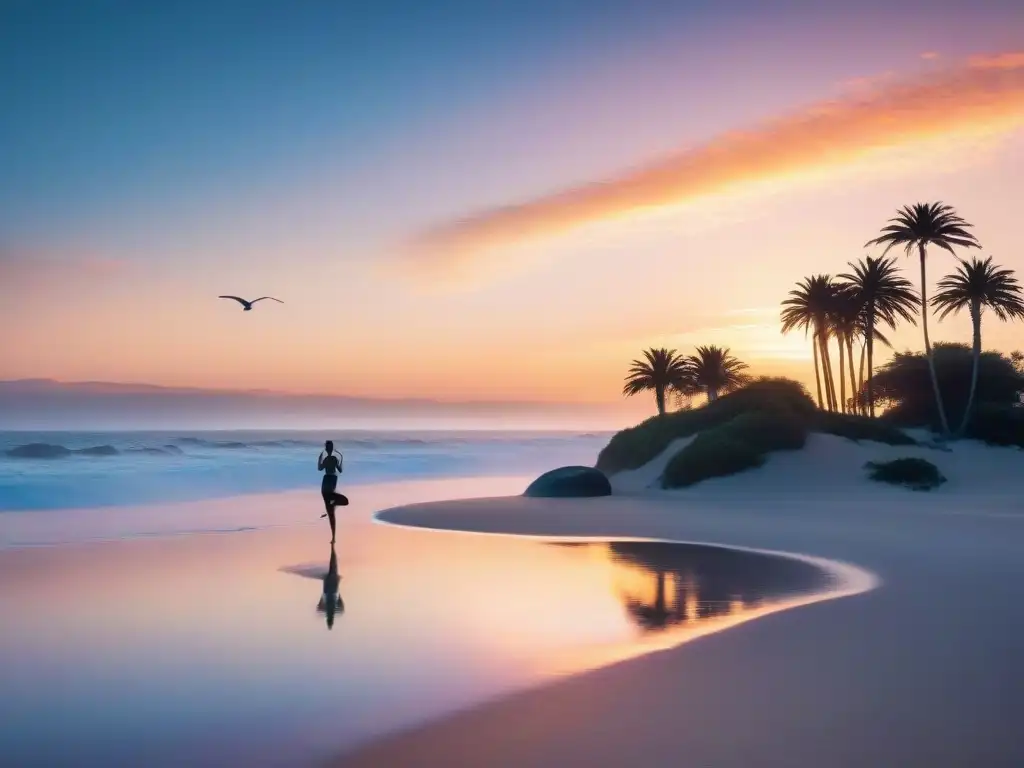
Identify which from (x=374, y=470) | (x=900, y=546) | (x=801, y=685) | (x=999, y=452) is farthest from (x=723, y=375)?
(x=801, y=685)

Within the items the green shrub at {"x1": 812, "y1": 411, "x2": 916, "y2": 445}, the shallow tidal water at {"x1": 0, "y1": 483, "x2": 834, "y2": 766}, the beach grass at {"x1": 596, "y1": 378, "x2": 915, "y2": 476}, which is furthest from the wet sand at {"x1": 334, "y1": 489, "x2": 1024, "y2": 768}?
the green shrub at {"x1": 812, "y1": 411, "x2": 916, "y2": 445}

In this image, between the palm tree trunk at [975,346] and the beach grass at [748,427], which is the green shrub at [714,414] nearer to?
the beach grass at [748,427]

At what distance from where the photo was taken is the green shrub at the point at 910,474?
33.7m

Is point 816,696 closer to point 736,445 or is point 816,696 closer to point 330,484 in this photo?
point 330,484

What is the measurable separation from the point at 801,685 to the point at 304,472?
57238 millimetres

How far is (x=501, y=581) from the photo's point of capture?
545 inches

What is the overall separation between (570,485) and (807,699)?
2635cm

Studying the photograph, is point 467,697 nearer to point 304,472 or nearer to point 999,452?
point 999,452

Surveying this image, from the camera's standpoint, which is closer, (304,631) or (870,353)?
(304,631)

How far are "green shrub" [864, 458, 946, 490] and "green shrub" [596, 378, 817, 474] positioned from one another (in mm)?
5756

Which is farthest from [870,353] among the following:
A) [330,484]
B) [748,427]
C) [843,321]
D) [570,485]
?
[330,484]

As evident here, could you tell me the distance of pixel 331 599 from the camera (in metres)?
12.2

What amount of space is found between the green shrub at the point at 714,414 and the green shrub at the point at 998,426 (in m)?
10.1

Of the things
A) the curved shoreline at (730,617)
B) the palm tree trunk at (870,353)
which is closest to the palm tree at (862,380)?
the palm tree trunk at (870,353)
